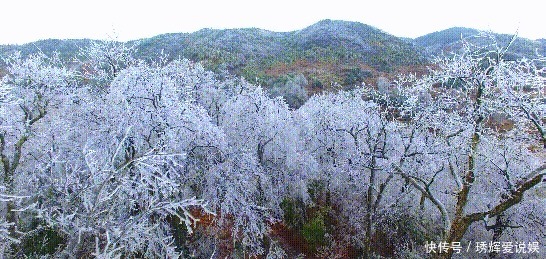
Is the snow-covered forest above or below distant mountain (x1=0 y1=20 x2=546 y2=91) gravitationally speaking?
below

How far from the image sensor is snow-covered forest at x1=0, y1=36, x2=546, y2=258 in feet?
26.8

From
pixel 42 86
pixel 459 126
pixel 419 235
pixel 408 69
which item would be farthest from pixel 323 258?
pixel 408 69

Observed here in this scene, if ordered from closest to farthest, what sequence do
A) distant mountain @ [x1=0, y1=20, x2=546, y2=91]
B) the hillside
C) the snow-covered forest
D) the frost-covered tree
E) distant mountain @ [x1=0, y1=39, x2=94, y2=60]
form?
the snow-covered forest, the frost-covered tree, distant mountain @ [x1=0, y1=20, x2=546, y2=91], the hillside, distant mountain @ [x1=0, y1=39, x2=94, y2=60]

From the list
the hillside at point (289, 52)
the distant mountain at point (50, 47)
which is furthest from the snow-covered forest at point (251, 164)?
the distant mountain at point (50, 47)

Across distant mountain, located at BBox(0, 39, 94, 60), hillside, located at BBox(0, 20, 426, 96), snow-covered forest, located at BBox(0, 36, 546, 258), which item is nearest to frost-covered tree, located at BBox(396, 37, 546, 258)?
snow-covered forest, located at BBox(0, 36, 546, 258)

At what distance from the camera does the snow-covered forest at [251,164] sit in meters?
8.16

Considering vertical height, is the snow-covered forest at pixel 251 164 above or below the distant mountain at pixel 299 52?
below

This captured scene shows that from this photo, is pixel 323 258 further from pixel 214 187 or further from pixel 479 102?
pixel 479 102

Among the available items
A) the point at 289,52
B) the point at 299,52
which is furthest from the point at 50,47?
the point at 299,52

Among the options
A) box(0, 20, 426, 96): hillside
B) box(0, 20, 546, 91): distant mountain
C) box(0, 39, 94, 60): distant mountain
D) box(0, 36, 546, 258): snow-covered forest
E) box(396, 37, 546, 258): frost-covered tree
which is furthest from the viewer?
box(0, 39, 94, 60): distant mountain

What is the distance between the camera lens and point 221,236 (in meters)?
16.1

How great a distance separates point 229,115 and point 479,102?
1019 centimetres

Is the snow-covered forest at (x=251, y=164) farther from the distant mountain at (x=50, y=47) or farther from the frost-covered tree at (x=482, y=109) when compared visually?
the distant mountain at (x=50, y=47)

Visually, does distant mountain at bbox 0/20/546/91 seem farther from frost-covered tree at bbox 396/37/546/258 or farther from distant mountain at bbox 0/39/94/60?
frost-covered tree at bbox 396/37/546/258
